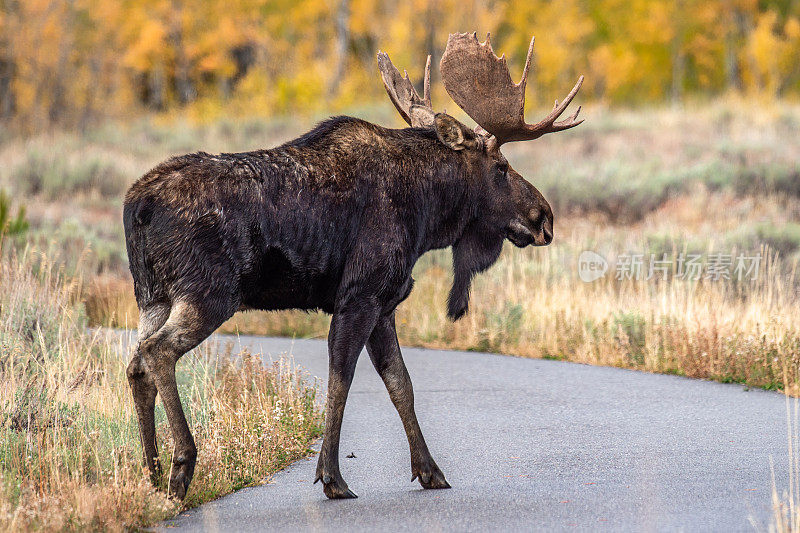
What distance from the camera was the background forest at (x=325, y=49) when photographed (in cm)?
4475

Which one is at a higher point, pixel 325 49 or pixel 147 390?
pixel 325 49

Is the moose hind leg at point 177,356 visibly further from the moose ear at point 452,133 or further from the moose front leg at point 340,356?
the moose ear at point 452,133

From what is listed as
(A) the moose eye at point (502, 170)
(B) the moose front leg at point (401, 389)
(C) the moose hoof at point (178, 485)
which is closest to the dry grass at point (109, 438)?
(C) the moose hoof at point (178, 485)

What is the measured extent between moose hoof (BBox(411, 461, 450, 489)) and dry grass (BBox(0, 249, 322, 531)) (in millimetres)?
1159

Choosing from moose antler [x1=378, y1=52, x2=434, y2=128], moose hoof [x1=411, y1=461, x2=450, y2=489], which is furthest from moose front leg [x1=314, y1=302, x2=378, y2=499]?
moose antler [x1=378, y1=52, x2=434, y2=128]

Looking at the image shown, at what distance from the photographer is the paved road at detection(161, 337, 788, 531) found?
6457 mm

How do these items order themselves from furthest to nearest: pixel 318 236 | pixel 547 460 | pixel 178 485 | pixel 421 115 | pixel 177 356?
pixel 547 460, pixel 421 115, pixel 318 236, pixel 178 485, pixel 177 356

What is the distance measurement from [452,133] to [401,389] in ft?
5.58

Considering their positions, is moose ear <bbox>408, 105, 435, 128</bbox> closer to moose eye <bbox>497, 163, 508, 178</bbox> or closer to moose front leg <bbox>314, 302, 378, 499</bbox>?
moose eye <bbox>497, 163, 508, 178</bbox>

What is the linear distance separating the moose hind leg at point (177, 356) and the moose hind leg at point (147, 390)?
13 cm

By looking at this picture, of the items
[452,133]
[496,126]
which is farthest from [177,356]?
[496,126]

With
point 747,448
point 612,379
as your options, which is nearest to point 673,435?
point 747,448

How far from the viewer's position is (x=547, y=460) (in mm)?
8055

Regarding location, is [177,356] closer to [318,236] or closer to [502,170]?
[318,236]
